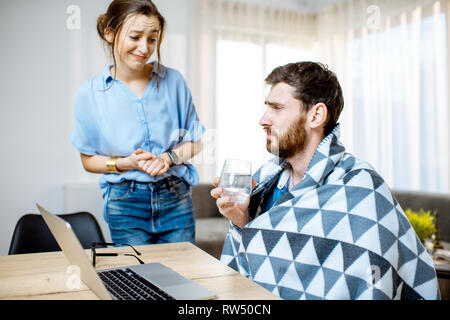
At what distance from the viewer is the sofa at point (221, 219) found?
9.86 feet

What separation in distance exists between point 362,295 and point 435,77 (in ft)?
10.3

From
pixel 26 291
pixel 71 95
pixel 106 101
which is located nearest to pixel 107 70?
pixel 106 101

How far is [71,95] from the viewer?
347cm

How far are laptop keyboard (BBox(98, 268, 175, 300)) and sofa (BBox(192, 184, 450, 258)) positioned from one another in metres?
2.08

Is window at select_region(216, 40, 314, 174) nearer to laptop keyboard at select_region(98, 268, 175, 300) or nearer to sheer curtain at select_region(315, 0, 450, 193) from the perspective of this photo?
sheer curtain at select_region(315, 0, 450, 193)

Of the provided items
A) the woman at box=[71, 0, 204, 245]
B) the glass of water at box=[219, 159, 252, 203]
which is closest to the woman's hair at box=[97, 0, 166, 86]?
the woman at box=[71, 0, 204, 245]

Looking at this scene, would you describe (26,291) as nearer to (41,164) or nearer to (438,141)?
(41,164)

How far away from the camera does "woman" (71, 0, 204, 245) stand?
160 cm

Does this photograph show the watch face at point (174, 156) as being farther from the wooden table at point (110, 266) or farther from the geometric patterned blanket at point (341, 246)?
the geometric patterned blanket at point (341, 246)

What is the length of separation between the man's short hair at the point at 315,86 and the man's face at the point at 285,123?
3 cm

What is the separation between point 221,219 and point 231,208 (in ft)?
8.56

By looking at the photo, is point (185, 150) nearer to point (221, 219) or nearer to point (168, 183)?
point (168, 183)

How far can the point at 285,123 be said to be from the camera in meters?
1.48

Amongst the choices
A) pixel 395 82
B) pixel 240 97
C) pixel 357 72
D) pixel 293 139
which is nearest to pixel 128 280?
pixel 293 139
